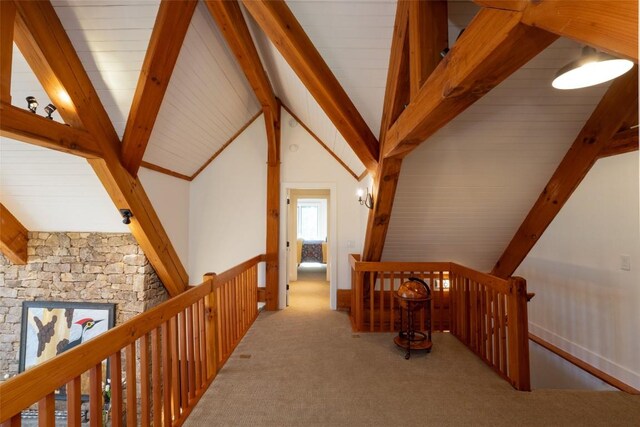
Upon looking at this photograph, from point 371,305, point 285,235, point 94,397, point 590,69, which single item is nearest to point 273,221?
point 285,235

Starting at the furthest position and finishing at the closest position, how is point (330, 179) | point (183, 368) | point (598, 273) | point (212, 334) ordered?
point (330, 179) < point (598, 273) < point (212, 334) < point (183, 368)

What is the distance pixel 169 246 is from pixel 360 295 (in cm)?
271

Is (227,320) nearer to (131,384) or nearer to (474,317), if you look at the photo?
(131,384)

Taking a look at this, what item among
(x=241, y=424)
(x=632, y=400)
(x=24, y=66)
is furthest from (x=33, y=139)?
(x=632, y=400)

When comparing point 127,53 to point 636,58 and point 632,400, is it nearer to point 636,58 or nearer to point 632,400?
point 636,58

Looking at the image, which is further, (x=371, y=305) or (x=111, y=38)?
(x=371, y=305)

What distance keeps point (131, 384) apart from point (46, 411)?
1.92 ft

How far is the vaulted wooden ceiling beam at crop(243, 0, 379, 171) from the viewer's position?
205 cm

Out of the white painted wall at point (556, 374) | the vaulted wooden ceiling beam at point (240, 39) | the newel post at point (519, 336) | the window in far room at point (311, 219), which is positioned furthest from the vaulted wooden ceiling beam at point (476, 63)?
the window in far room at point (311, 219)

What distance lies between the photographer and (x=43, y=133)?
88.8 inches

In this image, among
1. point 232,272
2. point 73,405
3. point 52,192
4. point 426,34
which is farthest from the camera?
point 52,192

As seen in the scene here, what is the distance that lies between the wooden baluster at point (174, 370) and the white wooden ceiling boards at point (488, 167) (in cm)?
237

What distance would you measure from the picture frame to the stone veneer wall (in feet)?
0.31

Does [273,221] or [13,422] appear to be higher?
[273,221]
